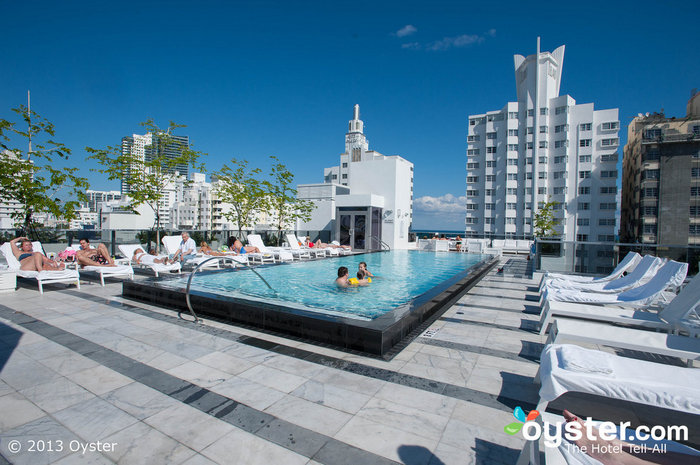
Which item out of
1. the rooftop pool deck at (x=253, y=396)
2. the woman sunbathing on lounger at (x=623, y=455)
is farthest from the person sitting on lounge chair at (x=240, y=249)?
the woman sunbathing on lounger at (x=623, y=455)

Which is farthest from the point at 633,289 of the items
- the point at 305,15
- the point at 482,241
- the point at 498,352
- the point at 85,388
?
the point at 305,15

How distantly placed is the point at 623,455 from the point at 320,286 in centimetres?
711

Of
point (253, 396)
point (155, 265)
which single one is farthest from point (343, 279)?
point (253, 396)

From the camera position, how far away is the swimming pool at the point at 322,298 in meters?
4.14

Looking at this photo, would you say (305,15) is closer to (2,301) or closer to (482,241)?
(482,241)

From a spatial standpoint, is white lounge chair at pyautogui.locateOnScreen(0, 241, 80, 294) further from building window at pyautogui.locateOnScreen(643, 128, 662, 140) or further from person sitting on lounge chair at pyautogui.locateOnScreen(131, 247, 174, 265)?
building window at pyautogui.locateOnScreen(643, 128, 662, 140)

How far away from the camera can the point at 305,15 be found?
61.6ft

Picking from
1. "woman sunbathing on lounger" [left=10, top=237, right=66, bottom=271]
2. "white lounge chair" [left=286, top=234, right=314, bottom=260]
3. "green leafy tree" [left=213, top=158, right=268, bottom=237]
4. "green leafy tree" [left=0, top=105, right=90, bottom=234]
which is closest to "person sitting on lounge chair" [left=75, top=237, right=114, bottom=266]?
"woman sunbathing on lounger" [left=10, top=237, right=66, bottom=271]

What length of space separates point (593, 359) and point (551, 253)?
308 inches

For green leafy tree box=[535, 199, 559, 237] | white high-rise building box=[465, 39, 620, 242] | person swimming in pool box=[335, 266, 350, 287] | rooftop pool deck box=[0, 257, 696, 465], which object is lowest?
rooftop pool deck box=[0, 257, 696, 465]

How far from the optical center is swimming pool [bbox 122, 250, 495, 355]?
13.6 feet

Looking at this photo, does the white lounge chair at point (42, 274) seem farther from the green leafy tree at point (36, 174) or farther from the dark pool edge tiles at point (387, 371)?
the dark pool edge tiles at point (387, 371)

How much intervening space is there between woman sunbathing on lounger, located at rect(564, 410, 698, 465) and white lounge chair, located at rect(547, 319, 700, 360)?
1724 millimetres

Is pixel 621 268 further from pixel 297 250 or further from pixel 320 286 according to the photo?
pixel 297 250
